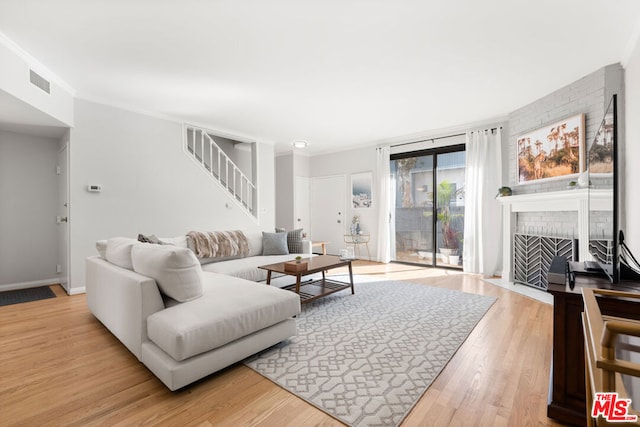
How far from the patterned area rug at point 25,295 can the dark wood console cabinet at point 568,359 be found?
16.6 ft

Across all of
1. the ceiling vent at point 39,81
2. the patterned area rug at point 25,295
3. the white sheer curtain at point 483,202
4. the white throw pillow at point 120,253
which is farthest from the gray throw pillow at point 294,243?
the ceiling vent at point 39,81

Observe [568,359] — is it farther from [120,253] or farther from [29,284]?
[29,284]

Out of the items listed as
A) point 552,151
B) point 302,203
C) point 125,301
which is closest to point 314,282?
point 125,301

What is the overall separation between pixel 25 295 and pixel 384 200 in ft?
18.9

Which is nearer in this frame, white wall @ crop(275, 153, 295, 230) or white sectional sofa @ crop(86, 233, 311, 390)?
white sectional sofa @ crop(86, 233, 311, 390)

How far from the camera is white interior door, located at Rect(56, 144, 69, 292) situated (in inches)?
148

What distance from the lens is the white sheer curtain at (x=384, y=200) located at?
6.01 meters

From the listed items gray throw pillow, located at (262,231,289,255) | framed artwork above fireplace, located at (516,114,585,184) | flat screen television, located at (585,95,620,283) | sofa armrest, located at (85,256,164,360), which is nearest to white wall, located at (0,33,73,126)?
sofa armrest, located at (85,256,164,360)

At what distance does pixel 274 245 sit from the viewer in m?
4.42

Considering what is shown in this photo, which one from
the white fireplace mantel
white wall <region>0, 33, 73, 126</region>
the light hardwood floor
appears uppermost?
white wall <region>0, 33, 73, 126</region>

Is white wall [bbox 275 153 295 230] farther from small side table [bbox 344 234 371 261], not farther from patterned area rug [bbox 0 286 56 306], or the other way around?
patterned area rug [bbox 0 286 56 306]

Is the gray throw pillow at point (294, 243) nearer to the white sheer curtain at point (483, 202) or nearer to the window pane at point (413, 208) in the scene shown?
the window pane at point (413, 208)

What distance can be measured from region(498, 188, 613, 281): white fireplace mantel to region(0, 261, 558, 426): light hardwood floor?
52.1 inches

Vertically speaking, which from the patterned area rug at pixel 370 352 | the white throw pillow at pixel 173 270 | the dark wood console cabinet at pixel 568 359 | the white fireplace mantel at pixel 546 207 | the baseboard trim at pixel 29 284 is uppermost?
the white fireplace mantel at pixel 546 207
